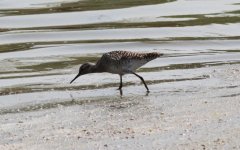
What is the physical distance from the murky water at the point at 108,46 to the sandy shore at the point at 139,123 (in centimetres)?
21

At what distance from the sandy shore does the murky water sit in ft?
0.68

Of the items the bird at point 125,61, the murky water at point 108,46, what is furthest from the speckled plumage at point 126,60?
the murky water at point 108,46

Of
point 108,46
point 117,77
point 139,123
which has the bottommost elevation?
point 108,46

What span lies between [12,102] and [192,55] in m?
5.08

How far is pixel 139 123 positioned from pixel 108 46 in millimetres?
7331

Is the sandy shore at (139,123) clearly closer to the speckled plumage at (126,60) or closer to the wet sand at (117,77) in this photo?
the wet sand at (117,77)

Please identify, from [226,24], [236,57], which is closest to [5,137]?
[236,57]

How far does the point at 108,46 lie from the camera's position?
1636cm

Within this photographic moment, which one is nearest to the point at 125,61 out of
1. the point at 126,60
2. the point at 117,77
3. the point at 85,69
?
the point at 126,60

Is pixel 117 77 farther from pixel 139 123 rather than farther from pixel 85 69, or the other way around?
pixel 139 123

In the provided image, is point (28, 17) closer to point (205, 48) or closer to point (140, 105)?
point (205, 48)

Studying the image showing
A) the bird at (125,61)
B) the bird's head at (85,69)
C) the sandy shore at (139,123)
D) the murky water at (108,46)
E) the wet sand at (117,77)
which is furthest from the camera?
the bird's head at (85,69)

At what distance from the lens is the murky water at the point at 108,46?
11.8m

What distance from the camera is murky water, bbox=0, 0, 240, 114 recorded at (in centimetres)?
1177
